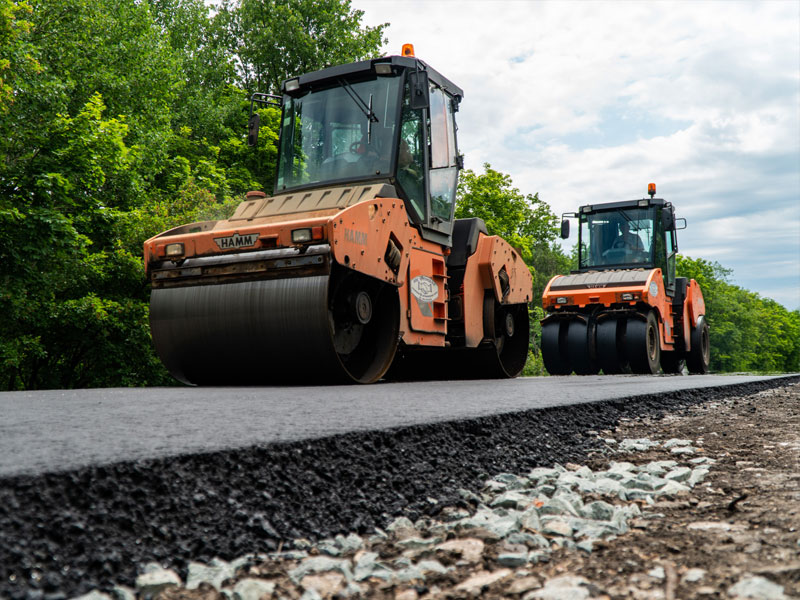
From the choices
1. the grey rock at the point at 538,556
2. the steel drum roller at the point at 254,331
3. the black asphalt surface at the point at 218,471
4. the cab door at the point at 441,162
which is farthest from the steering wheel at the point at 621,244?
the grey rock at the point at 538,556

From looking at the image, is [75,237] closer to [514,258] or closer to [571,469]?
[514,258]

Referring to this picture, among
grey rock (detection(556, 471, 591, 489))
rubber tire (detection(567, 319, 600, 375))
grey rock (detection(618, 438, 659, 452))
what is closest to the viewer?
grey rock (detection(556, 471, 591, 489))

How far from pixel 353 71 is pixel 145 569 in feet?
21.9

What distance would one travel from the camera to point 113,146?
13422 millimetres

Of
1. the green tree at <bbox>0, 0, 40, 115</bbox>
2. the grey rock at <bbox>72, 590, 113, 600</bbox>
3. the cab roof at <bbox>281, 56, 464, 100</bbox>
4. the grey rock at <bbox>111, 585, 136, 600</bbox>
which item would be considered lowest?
the grey rock at <bbox>111, 585, 136, 600</bbox>

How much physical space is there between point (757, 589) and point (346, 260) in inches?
185

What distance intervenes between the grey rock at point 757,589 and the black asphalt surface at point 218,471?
1.07m

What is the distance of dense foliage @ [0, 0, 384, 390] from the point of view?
11883 mm

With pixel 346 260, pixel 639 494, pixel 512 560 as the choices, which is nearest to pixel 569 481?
pixel 639 494

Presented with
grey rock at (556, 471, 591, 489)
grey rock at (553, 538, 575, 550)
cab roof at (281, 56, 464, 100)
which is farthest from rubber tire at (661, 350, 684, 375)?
grey rock at (553, 538, 575, 550)

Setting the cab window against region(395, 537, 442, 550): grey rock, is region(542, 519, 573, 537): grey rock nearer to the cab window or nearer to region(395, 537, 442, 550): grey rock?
region(395, 537, 442, 550): grey rock

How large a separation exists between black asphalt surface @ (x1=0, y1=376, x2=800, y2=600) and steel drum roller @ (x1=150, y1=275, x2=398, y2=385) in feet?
5.81

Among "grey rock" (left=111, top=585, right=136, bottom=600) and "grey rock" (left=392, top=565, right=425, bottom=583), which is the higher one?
"grey rock" (left=111, top=585, right=136, bottom=600)

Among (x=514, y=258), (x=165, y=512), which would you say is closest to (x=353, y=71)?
(x=514, y=258)
